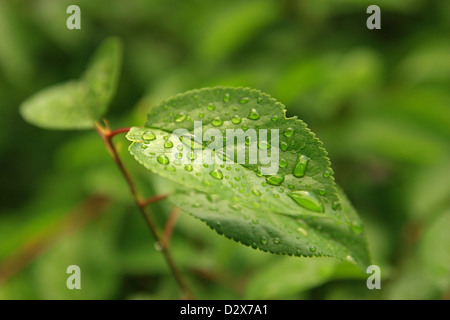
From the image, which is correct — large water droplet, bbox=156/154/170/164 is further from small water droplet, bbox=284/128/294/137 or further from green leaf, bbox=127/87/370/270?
small water droplet, bbox=284/128/294/137

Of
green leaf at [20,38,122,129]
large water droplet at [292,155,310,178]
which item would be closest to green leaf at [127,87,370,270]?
large water droplet at [292,155,310,178]

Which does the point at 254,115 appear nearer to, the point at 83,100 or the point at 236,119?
the point at 236,119

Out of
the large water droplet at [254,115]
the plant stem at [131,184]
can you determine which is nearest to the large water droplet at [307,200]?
the large water droplet at [254,115]

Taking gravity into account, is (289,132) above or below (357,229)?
above

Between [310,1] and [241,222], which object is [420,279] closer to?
[241,222]

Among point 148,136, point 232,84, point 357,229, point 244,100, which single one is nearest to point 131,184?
point 148,136

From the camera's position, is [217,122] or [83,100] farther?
[83,100]

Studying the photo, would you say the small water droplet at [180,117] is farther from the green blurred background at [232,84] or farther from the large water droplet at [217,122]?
the green blurred background at [232,84]
